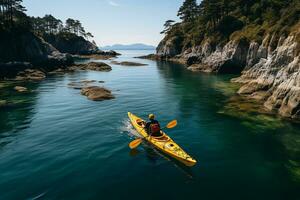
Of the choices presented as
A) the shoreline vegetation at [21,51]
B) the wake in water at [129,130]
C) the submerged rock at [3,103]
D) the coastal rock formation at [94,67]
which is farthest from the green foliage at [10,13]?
the wake in water at [129,130]

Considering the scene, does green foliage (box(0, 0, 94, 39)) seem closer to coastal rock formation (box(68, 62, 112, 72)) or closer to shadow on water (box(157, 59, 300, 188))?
coastal rock formation (box(68, 62, 112, 72))

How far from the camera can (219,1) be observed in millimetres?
87875

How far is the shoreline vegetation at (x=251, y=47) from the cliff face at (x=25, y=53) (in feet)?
135

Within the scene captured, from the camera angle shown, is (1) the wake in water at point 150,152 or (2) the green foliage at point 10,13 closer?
(1) the wake in water at point 150,152

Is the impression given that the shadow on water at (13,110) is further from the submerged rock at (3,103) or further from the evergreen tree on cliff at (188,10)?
the evergreen tree on cliff at (188,10)

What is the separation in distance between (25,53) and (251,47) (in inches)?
2368

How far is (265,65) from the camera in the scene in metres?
42.2

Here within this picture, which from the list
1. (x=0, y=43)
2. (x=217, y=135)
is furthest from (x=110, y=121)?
(x=0, y=43)

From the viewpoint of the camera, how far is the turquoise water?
14688 millimetres

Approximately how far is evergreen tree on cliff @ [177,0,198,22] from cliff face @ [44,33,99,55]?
65.2 metres

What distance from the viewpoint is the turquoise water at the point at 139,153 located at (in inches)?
578

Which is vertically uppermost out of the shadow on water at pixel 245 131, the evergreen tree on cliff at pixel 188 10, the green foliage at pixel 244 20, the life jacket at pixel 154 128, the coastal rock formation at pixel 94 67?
the evergreen tree on cliff at pixel 188 10

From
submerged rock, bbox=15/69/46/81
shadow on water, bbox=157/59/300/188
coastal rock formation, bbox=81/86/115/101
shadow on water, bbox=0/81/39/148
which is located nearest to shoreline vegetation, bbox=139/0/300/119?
shadow on water, bbox=157/59/300/188

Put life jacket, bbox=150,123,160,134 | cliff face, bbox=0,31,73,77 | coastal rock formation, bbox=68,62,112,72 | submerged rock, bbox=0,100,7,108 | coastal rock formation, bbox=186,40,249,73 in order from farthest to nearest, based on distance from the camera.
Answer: coastal rock formation, bbox=68,62,112,72 → cliff face, bbox=0,31,73,77 → coastal rock formation, bbox=186,40,249,73 → submerged rock, bbox=0,100,7,108 → life jacket, bbox=150,123,160,134
